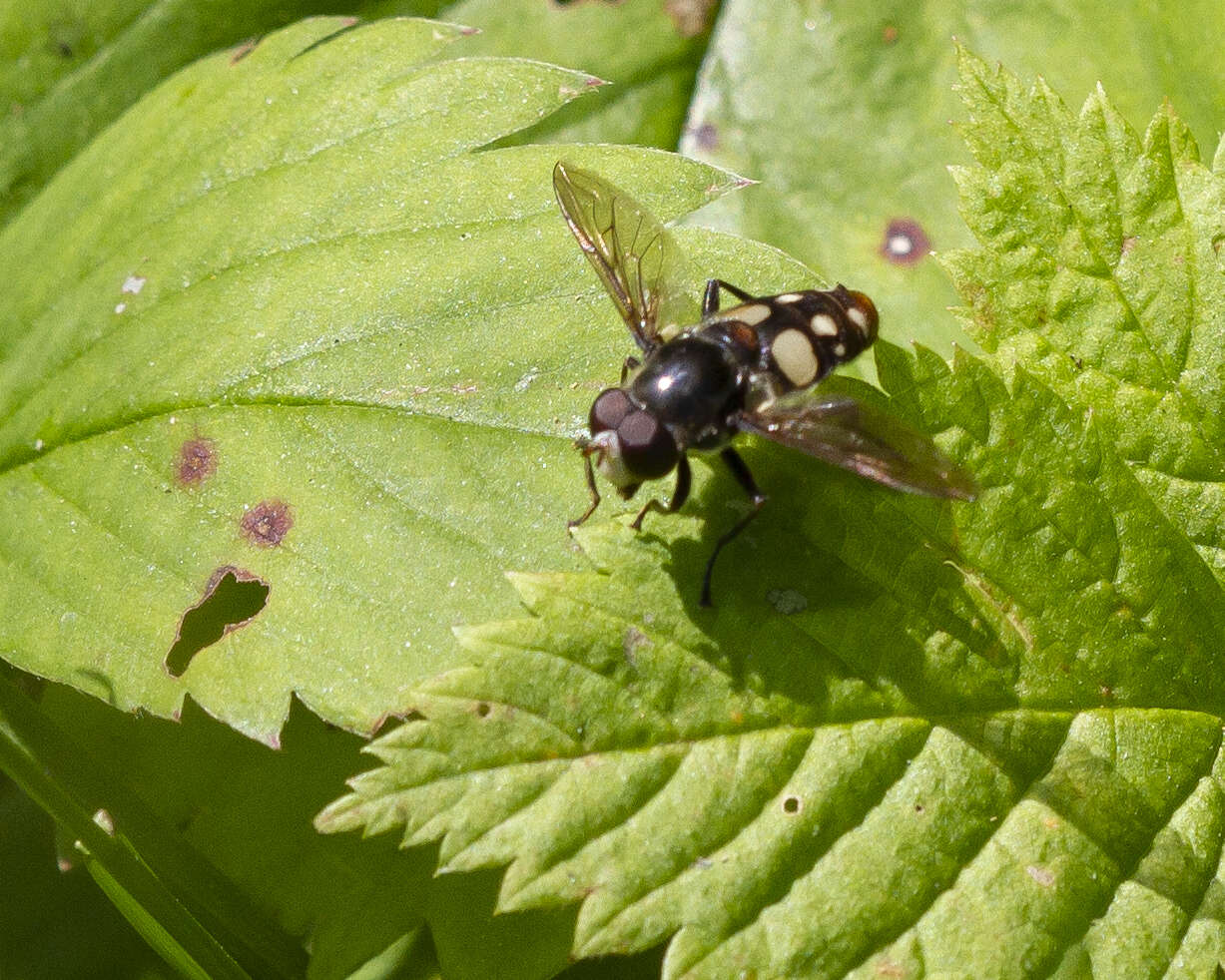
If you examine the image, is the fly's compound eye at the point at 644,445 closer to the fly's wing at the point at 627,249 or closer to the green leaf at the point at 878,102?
the fly's wing at the point at 627,249

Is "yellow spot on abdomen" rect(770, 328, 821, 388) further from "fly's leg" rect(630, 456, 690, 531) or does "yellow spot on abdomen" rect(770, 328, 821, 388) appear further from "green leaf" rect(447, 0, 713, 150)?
"green leaf" rect(447, 0, 713, 150)

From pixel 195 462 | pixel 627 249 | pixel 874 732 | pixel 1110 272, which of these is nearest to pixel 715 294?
pixel 627 249

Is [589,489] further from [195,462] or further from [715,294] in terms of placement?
[195,462]

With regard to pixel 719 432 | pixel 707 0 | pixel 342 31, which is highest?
pixel 342 31

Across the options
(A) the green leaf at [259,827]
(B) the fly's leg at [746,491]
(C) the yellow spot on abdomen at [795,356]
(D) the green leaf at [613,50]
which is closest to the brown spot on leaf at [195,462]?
(A) the green leaf at [259,827]

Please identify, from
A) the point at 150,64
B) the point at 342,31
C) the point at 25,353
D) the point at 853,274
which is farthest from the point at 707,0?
the point at 25,353

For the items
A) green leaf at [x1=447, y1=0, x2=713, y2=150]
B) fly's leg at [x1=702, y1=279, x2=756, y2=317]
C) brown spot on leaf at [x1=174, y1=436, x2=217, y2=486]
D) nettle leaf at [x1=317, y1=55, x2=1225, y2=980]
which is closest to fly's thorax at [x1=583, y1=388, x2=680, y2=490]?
nettle leaf at [x1=317, y1=55, x2=1225, y2=980]

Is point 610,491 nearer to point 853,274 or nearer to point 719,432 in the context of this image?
point 719,432

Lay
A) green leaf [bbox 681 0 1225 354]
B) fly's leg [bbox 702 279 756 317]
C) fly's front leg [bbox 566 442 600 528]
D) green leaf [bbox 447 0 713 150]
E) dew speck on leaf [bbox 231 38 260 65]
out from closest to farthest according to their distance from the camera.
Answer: fly's front leg [bbox 566 442 600 528]
fly's leg [bbox 702 279 756 317]
dew speck on leaf [bbox 231 38 260 65]
green leaf [bbox 681 0 1225 354]
green leaf [bbox 447 0 713 150]
